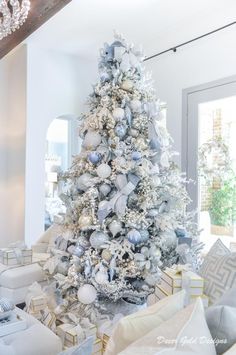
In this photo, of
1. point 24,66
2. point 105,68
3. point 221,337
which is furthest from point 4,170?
point 221,337

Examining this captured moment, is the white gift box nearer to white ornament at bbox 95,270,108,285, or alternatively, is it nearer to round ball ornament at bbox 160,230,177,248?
white ornament at bbox 95,270,108,285

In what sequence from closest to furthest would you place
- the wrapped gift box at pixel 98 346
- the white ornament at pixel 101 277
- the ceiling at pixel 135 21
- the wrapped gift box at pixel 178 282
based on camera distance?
1. the wrapped gift box at pixel 178 282
2. the wrapped gift box at pixel 98 346
3. the white ornament at pixel 101 277
4. the ceiling at pixel 135 21

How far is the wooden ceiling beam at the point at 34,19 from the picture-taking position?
2.84 m

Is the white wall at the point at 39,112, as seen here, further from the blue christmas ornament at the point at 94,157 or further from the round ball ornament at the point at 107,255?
the round ball ornament at the point at 107,255

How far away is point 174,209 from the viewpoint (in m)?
2.52

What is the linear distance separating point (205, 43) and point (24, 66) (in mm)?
2140

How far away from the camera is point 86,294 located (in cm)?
229

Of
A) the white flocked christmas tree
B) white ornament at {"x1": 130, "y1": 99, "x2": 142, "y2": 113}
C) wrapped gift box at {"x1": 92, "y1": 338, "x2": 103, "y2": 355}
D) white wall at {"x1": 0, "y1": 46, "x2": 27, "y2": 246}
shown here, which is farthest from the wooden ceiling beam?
wrapped gift box at {"x1": 92, "y1": 338, "x2": 103, "y2": 355}

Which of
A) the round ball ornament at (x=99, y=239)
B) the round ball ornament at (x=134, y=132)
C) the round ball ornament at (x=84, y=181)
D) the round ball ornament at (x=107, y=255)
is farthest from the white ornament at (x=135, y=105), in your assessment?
the round ball ornament at (x=107, y=255)

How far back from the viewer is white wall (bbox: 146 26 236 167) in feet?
11.1

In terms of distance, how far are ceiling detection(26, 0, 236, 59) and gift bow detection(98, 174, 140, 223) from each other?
1.71m

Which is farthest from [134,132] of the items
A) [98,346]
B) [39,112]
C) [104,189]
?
[39,112]

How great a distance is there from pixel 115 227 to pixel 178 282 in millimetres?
767

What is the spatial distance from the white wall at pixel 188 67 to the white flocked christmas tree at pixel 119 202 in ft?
4.31
